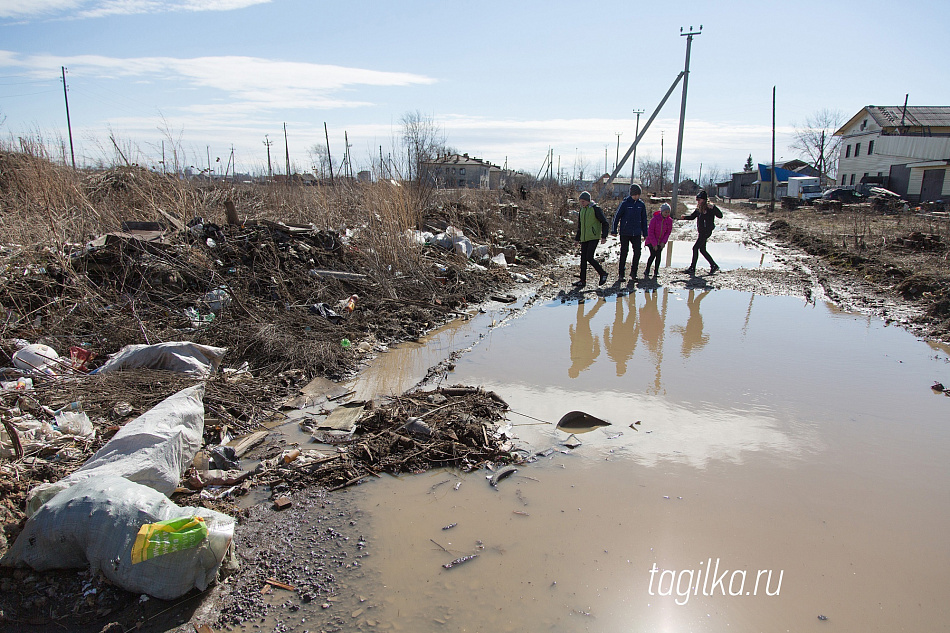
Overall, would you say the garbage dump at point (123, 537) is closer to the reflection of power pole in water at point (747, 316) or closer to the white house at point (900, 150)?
the reflection of power pole in water at point (747, 316)

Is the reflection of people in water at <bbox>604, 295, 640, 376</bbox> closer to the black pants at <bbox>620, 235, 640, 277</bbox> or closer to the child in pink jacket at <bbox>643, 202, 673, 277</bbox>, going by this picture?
the black pants at <bbox>620, 235, 640, 277</bbox>

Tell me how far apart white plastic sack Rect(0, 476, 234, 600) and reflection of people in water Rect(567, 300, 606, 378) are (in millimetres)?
3611

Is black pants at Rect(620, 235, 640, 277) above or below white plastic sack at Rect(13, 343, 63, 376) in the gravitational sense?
above

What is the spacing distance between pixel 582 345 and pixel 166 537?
475 cm

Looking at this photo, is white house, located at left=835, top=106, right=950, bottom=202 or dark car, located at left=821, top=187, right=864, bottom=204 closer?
dark car, located at left=821, top=187, right=864, bottom=204

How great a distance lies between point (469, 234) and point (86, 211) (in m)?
7.06

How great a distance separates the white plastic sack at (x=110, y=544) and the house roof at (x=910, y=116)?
50.1 metres

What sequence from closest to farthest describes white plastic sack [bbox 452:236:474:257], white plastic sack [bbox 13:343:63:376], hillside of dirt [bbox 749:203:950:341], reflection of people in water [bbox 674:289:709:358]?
white plastic sack [bbox 13:343:63:376] < reflection of people in water [bbox 674:289:709:358] < hillside of dirt [bbox 749:203:950:341] < white plastic sack [bbox 452:236:474:257]

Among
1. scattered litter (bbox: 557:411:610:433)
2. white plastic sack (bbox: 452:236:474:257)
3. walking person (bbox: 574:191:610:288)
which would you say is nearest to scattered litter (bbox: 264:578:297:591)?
scattered litter (bbox: 557:411:610:433)

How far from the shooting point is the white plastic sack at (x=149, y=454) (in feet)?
7.95

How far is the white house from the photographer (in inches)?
1214

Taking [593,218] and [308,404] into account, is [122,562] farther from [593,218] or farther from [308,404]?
[593,218]

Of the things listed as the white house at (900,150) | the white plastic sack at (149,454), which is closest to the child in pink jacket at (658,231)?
the white plastic sack at (149,454)

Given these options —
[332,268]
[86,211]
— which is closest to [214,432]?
[332,268]
